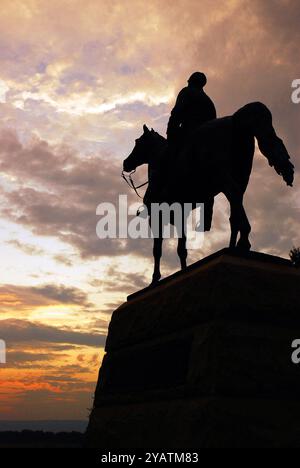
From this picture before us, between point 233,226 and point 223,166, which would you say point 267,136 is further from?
point 233,226

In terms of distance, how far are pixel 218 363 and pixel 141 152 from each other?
5.38 metres

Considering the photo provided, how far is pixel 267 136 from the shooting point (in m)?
6.80

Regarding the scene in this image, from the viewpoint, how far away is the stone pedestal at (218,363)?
556 cm

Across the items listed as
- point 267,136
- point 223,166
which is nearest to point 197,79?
point 223,166

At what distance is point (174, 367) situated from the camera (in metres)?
6.56

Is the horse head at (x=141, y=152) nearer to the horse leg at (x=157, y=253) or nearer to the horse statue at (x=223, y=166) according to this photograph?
the horse statue at (x=223, y=166)

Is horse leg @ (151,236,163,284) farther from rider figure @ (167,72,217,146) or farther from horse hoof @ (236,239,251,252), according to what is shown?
horse hoof @ (236,239,251,252)

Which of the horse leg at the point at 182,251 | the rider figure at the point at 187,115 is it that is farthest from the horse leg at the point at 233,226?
the horse leg at the point at 182,251

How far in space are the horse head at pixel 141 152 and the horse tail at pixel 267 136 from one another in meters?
3.18

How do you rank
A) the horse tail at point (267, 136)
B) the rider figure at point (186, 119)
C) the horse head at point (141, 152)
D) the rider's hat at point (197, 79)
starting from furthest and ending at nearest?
the horse head at point (141, 152), the rider's hat at point (197, 79), the rider figure at point (186, 119), the horse tail at point (267, 136)

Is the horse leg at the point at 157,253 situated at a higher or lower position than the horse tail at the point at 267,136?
lower

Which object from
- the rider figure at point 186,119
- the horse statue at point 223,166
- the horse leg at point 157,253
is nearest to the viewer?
the horse statue at point 223,166
